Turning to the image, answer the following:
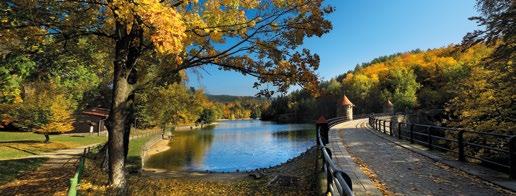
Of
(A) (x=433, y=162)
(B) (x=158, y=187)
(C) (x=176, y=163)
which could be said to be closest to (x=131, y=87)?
(B) (x=158, y=187)

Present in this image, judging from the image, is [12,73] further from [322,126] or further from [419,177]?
[419,177]

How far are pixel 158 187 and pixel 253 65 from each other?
23.1 ft

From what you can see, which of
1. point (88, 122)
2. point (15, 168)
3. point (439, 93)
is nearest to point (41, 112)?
point (15, 168)

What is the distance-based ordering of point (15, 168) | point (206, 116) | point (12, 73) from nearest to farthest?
1. point (12, 73)
2. point (15, 168)
3. point (206, 116)

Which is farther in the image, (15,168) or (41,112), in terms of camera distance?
(41,112)

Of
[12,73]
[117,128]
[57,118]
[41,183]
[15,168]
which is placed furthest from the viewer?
[57,118]

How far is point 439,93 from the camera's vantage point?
8662 centimetres

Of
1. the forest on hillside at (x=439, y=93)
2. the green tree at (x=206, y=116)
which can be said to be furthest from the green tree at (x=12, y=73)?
the green tree at (x=206, y=116)

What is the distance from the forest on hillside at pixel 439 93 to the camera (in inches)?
733

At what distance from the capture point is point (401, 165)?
1277 centimetres

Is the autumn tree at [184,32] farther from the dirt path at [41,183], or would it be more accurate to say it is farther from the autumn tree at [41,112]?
the autumn tree at [41,112]

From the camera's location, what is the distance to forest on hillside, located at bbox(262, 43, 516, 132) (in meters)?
18.6

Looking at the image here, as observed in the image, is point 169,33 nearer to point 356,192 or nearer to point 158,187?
point 356,192

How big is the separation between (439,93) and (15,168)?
3266 inches
